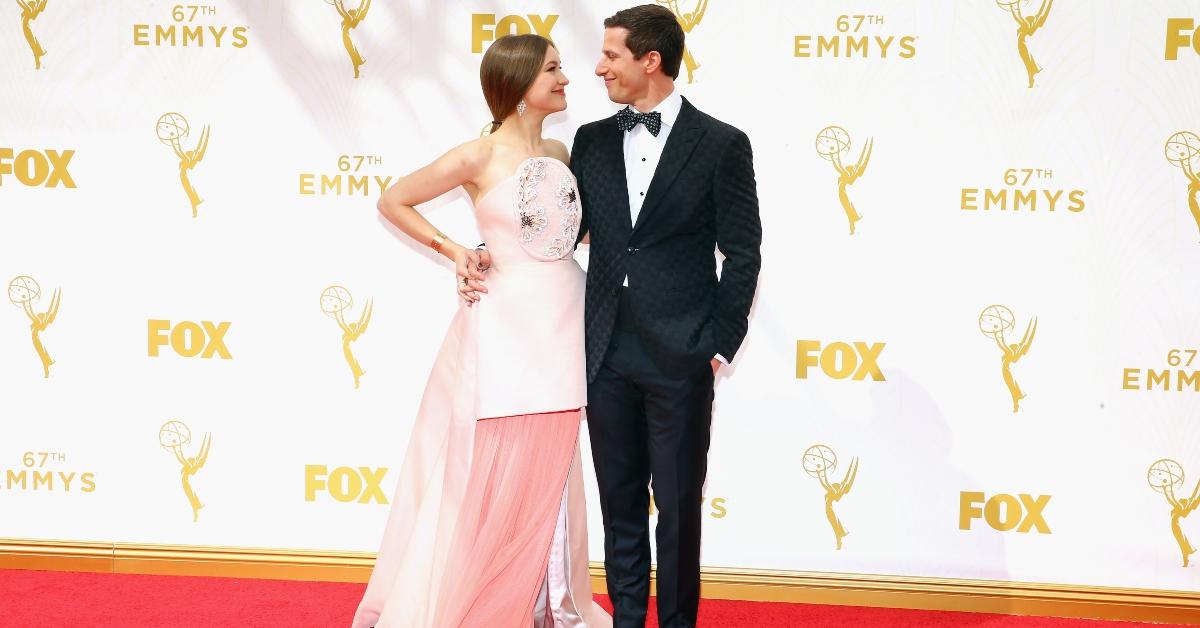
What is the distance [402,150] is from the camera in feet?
11.4

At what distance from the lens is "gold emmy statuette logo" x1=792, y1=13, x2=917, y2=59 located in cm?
328

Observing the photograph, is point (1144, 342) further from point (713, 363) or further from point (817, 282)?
point (713, 363)

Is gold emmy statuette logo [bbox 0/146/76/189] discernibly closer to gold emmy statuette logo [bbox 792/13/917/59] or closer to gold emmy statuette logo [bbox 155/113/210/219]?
gold emmy statuette logo [bbox 155/113/210/219]

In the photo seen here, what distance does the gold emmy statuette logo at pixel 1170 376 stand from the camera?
131 inches

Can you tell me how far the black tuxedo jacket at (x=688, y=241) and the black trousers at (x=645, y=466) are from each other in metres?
0.07

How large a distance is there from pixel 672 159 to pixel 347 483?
1780 mm

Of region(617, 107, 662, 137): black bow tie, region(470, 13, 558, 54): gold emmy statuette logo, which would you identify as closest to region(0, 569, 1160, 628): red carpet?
region(617, 107, 662, 137): black bow tie

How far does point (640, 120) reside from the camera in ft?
8.96

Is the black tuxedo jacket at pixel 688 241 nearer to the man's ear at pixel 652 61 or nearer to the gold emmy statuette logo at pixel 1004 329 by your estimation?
the man's ear at pixel 652 61

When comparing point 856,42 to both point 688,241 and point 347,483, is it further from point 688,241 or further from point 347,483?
point 347,483

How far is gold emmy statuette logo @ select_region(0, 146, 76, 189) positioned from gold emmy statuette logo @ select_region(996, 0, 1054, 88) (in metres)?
3.21

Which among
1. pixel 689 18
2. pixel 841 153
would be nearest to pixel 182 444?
pixel 689 18

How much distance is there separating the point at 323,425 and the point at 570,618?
1.23 meters

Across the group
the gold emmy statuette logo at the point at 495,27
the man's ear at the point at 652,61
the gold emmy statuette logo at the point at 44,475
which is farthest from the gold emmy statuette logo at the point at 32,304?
the man's ear at the point at 652,61
